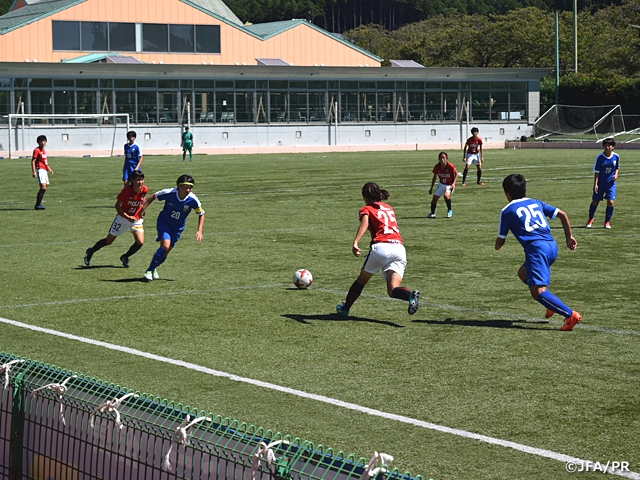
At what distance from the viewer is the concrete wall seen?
60.8 metres

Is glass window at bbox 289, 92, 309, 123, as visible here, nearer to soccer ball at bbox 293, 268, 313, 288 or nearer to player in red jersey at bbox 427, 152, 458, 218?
player in red jersey at bbox 427, 152, 458, 218

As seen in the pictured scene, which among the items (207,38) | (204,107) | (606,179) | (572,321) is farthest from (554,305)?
(207,38)

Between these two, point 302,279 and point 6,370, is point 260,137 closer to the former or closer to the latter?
point 302,279

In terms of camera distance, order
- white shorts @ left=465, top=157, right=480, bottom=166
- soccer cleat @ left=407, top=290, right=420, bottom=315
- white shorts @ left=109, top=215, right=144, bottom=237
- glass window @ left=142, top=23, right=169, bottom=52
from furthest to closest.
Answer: glass window @ left=142, top=23, right=169, bottom=52
white shorts @ left=465, top=157, right=480, bottom=166
white shorts @ left=109, top=215, right=144, bottom=237
soccer cleat @ left=407, top=290, right=420, bottom=315

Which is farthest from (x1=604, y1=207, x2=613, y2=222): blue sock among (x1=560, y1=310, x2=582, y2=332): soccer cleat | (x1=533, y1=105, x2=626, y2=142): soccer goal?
(x1=533, y1=105, x2=626, y2=142): soccer goal

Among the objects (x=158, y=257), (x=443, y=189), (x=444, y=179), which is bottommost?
(x=158, y=257)

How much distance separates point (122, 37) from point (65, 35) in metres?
4.28

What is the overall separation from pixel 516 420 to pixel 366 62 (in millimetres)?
81383

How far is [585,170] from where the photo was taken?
1510 inches

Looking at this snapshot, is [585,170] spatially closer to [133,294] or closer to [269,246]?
[269,246]

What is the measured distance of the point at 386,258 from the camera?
11055 mm

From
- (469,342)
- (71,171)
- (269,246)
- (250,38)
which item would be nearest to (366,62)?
(250,38)

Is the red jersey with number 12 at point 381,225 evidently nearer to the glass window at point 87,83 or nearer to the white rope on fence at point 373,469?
the white rope on fence at point 373,469

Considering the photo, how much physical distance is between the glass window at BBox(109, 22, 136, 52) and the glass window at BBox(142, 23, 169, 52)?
2.88 feet
